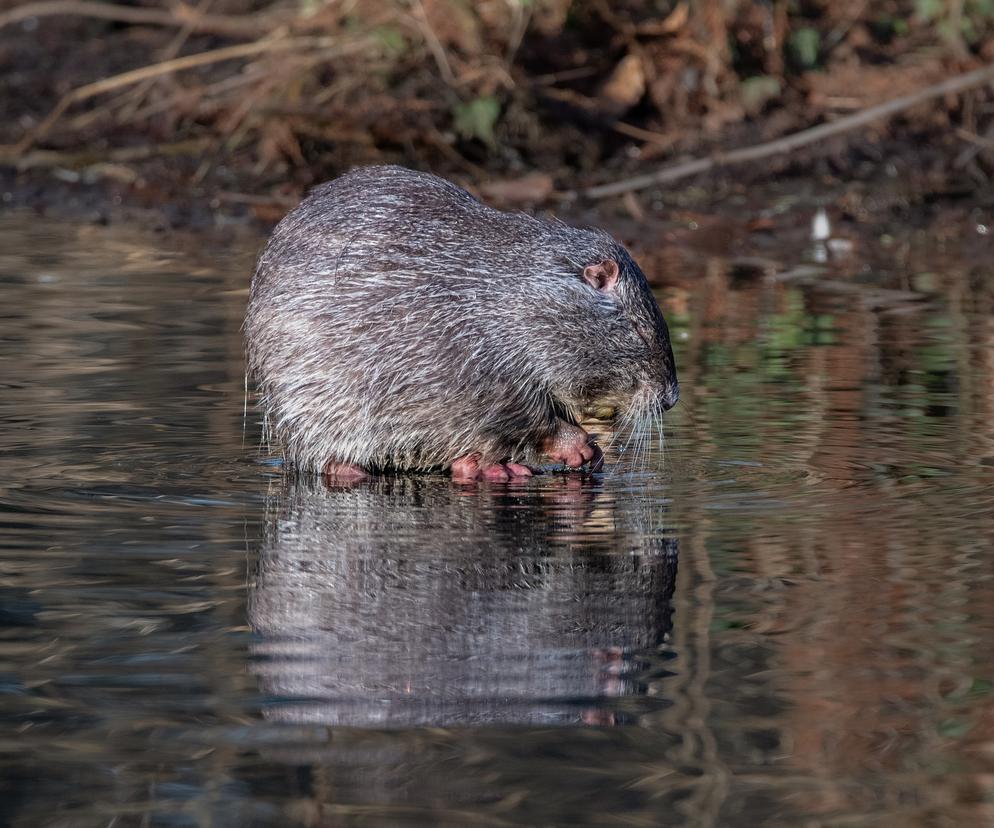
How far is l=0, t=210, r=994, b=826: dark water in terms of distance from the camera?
3.66 metres

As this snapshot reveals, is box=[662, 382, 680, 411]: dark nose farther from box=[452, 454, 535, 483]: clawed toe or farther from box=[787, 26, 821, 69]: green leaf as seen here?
box=[787, 26, 821, 69]: green leaf

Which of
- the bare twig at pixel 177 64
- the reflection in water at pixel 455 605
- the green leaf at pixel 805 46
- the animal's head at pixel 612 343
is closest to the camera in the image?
the reflection in water at pixel 455 605

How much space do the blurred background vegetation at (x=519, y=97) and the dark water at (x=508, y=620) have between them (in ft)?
21.9

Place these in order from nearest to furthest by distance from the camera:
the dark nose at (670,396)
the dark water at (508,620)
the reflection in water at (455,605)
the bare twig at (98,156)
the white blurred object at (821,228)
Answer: the dark water at (508,620) < the reflection in water at (455,605) < the dark nose at (670,396) < the white blurred object at (821,228) < the bare twig at (98,156)

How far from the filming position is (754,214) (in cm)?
1404

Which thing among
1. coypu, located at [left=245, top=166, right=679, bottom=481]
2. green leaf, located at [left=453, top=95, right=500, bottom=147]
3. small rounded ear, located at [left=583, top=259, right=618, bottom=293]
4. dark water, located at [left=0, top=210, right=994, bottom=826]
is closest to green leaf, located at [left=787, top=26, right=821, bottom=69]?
green leaf, located at [left=453, top=95, right=500, bottom=147]

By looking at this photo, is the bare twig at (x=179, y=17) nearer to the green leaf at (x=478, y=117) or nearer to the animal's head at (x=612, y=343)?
the green leaf at (x=478, y=117)

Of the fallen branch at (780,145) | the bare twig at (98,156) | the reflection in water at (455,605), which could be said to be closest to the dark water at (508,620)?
the reflection in water at (455,605)

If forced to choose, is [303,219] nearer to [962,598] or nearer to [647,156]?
[962,598]

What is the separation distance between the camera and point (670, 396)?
6.93 meters

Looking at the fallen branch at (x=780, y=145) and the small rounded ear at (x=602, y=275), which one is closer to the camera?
the small rounded ear at (x=602, y=275)

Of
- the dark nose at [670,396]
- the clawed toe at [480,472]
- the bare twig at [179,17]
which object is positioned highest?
the bare twig at [179,17]

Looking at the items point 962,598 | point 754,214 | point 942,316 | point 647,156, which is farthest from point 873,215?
point 962,598

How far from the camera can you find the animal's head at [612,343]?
268 inches
